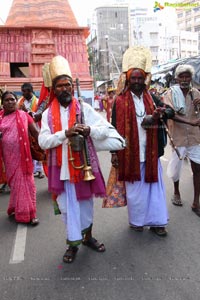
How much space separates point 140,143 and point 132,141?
0.33ft

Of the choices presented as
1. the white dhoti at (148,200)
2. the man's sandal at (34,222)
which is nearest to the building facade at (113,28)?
the man's sandal at (34,222)

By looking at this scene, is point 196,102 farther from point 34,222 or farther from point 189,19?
point 189,19

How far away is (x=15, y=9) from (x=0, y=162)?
1335 centimetres

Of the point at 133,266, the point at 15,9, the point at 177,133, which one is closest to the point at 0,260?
the point at 133,266

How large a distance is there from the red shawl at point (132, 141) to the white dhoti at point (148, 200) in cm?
8

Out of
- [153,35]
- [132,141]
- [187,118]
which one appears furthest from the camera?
[153,35]

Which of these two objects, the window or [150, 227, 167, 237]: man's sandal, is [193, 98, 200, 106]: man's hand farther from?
the window

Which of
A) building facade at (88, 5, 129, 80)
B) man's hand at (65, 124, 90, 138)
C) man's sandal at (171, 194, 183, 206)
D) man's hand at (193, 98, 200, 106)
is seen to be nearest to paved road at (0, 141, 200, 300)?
man's sandal at (171, 194, 183, 206)

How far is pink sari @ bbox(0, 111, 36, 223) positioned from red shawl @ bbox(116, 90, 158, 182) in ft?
4.20

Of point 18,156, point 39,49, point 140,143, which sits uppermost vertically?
point 39,49

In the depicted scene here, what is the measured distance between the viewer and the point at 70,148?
2.82 m

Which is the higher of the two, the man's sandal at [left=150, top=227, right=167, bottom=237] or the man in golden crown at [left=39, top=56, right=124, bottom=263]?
the man in golden crown at [left=39, top=56, right=124, bottom=263]

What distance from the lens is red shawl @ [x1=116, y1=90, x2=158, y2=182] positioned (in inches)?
133

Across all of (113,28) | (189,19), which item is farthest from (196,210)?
(189,19)
